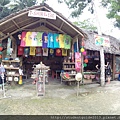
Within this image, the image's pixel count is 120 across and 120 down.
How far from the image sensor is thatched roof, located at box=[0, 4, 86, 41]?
22.6 feet

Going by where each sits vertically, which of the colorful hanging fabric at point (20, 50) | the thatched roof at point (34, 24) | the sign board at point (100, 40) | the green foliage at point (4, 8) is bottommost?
the colorful hanging fabric at point (20, 50)

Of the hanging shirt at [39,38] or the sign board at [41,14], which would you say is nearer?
the sign board at [41,14]

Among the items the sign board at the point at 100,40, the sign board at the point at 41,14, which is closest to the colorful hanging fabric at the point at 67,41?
the sign board at the point at 100,40

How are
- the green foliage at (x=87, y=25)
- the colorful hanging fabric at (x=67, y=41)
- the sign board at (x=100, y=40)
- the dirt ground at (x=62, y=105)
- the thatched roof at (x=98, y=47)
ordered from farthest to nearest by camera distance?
the green foliage at (x=87, y=25), the thatched roof at (x=98, y=47), the colorful hanging fabric at (x=67, y=41), the sign board at (x=100, y=40), the dirt ground at (x=62, y=105)

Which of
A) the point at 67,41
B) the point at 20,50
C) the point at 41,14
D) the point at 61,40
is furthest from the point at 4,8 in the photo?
the point at 41,14

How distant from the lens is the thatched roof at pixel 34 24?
22.6 feet

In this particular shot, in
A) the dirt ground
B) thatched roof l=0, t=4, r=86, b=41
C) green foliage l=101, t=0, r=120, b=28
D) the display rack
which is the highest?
green foliage l=101, t=0, r=120, b=28

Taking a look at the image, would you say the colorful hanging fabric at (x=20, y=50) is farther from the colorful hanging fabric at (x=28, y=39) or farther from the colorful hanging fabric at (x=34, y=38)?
the colorful hanging fabric at (x=34, y=38)

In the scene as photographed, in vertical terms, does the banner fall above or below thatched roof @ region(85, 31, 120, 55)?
below

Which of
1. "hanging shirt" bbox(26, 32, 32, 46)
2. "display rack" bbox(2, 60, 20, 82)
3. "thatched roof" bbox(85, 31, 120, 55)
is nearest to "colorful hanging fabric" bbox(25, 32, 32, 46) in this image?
"hanging shirt" bbox(26, 32, 32, 46)

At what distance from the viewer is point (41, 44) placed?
8203mm

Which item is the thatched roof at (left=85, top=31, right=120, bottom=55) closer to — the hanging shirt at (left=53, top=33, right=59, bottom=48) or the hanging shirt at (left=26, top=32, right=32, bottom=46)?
the hanging shirt at (left=53, top=33, right=59, bottom=48)

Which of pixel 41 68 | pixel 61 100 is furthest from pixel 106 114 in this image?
pixel 41 68

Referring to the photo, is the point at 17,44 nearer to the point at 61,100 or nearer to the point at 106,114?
the point at 61,100
